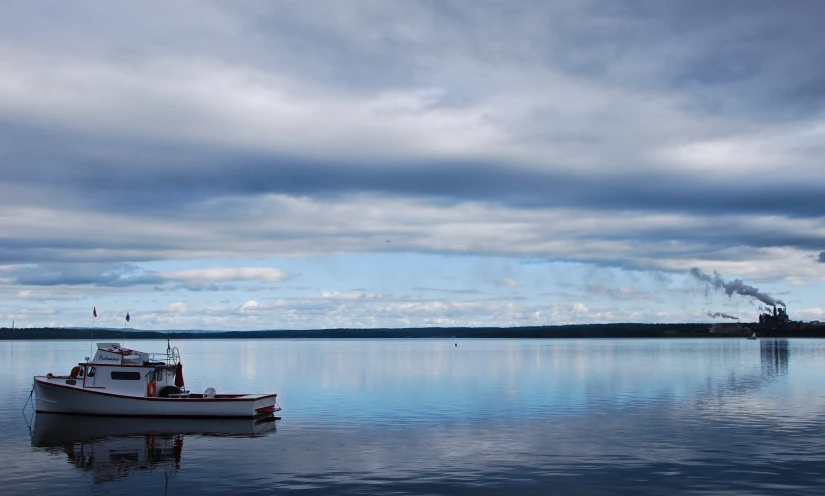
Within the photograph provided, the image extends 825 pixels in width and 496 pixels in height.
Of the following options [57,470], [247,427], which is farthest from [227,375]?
[57,470]

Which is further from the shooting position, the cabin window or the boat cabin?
the cabin window

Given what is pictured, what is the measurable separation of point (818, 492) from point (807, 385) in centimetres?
5852

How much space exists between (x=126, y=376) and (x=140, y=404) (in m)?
2.96

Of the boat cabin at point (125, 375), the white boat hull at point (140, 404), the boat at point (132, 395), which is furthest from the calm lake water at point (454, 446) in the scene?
the boat cabin at point (125, 375)

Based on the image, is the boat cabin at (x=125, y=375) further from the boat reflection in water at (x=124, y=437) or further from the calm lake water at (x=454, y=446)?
the calm lake water at (x=454, y=446)

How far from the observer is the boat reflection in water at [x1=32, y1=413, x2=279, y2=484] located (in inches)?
1598

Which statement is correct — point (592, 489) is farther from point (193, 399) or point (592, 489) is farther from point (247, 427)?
point (193, 399)

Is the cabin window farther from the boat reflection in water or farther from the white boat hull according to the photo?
the boat reflection in water

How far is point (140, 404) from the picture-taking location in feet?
193

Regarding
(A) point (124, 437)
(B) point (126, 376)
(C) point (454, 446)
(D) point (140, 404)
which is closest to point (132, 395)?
(D) point (140, 404)

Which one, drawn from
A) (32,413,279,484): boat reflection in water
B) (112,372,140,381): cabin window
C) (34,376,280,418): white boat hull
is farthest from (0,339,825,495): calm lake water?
(112,372,140,381): cabin window

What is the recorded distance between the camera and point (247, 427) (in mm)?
53906

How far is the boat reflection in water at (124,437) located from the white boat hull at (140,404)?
0.53m

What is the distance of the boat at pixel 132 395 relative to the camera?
188ft
